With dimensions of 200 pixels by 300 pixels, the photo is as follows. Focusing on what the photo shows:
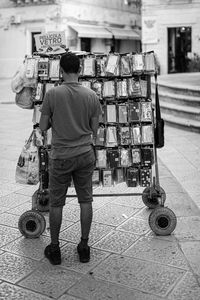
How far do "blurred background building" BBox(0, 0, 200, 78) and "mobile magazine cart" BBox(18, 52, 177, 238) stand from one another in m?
18.7

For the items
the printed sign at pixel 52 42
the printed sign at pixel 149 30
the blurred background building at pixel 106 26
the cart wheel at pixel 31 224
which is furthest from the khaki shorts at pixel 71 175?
the printed sign at pixel 149 30

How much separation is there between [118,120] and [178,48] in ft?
67.5

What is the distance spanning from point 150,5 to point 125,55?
65.8 feet

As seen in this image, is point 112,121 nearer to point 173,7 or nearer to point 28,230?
point 28,230

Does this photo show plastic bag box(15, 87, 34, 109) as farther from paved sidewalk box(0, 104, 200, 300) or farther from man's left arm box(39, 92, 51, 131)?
paved sidewalk box(0, 104, 200, 300)

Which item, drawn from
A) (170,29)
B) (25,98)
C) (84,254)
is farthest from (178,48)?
(84,254)

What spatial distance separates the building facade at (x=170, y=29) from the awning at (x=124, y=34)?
17.2ft

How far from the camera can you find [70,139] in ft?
11.9

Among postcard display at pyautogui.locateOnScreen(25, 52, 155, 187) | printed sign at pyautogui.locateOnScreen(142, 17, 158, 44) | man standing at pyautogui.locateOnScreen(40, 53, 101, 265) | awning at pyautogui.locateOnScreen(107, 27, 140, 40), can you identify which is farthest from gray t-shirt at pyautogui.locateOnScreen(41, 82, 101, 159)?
awning at pyautogui.locateOnScreen(107, 27, 140, 40)

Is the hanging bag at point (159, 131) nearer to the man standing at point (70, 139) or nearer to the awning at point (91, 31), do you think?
the man standing at point (70, 139)

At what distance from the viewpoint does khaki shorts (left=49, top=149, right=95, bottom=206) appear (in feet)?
11.9

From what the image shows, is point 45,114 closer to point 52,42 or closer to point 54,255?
point 52,42

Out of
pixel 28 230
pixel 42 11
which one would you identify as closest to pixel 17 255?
pixel 28 230

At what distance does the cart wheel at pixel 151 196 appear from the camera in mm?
4801
